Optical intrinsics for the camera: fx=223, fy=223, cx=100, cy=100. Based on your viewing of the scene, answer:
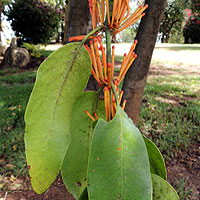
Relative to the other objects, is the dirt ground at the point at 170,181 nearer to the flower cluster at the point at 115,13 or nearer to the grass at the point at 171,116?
the grass at the point at 171,116

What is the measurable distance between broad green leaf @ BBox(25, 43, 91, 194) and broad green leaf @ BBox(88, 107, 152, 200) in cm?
10

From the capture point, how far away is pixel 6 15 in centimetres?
746

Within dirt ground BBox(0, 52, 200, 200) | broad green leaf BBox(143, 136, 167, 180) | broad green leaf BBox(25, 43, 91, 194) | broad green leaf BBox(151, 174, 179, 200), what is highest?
broad green leaf BBox(25, 43, 91, 194)

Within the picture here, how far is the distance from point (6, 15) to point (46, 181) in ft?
26.7

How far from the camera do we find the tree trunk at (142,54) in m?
1.44

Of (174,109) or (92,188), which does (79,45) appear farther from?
(174,109)

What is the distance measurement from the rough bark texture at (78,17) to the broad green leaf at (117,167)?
133cm

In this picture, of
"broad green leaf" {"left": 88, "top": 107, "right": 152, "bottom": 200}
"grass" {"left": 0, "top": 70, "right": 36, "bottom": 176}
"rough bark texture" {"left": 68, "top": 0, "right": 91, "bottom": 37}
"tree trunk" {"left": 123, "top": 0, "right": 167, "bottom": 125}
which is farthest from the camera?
"grass" {"left": 0, "top": 70, "right": 36, "bottom": 176}

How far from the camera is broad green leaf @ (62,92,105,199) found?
0.64m

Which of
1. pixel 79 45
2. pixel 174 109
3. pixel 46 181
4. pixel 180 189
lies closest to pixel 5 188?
pixel 180 189

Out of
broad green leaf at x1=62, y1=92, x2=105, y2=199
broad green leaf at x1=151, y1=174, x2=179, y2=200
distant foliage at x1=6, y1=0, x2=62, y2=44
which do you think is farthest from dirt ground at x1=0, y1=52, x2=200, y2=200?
distant foliage at x1=6, y1=0, x2=62, y2=44

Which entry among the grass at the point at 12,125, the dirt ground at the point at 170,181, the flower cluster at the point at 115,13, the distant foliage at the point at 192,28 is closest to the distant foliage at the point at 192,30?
the distant foliage at the point at 192,28

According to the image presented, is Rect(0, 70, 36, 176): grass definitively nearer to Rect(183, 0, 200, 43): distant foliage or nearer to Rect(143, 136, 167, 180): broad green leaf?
Rect(143, 136, 167, 180): broad green leaf

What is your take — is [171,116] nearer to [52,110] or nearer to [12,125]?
[12,125]
